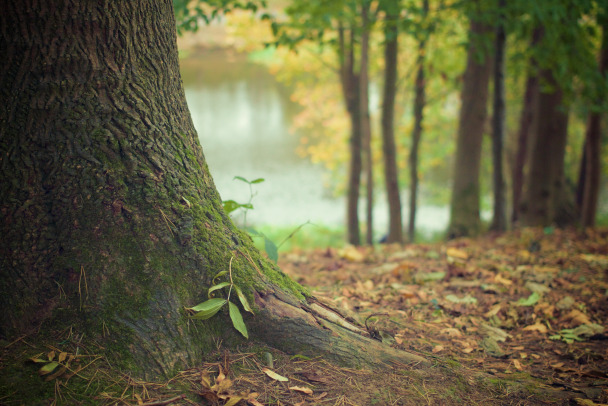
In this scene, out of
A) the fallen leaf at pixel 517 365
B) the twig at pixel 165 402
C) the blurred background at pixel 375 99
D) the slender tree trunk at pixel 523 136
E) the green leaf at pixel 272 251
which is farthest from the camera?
the slender tree trunk at pixel 523 136

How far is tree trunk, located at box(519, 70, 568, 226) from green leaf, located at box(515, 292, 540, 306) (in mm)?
5029

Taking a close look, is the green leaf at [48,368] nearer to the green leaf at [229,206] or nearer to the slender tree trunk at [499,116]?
the green leaf at [229,206]

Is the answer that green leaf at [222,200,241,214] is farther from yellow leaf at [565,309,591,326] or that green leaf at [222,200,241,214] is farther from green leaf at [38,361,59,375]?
yellow leaf at [565,309,591,326]

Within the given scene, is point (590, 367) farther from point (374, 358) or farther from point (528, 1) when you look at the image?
point (528, 1)

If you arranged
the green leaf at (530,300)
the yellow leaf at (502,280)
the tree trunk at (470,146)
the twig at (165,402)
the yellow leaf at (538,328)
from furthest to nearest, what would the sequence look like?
the tree trunk at (470,146) < the yellow leaf at (502,280) < the green leaf at (530,300) < the yellow leaf at (538,328) < the twig at (165,402)

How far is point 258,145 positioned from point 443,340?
2052 cm

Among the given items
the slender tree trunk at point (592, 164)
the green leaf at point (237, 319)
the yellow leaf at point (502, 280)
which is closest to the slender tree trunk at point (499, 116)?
the slender tree trunk at point (592, 164)

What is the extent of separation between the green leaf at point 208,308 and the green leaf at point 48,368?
19.7 inches

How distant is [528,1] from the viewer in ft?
15.6

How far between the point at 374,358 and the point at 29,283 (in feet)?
4.72

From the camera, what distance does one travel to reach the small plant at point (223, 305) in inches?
70.6

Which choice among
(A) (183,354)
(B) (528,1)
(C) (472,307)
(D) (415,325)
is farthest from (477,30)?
(A) (183,354)

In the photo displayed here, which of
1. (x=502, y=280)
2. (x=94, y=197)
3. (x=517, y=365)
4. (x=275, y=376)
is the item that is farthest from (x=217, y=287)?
(x=502, y=280)

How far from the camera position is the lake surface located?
59.4 feet
